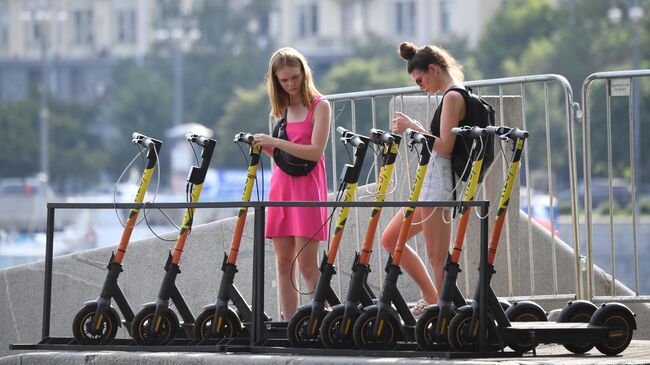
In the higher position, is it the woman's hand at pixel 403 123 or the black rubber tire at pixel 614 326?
the woman's hand at pixel 403 123

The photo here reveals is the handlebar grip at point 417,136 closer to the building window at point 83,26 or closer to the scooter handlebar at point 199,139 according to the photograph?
the scooter handlebar at point 199,139

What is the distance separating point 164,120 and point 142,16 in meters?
25.7

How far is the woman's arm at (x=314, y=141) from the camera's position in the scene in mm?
8156

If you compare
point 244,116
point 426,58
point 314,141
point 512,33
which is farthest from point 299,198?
point 512,33

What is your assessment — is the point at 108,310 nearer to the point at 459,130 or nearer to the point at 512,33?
the point at 459,130

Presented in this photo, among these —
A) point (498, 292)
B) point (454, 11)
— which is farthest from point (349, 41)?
point (498, 292)

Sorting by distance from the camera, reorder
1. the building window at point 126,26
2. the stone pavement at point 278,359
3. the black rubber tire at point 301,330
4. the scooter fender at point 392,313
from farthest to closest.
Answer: the building window at point 126,26 < the black rubber tire at point 301,330 < the scooter fender at point 392,313 < the stone pavement at point 278,359

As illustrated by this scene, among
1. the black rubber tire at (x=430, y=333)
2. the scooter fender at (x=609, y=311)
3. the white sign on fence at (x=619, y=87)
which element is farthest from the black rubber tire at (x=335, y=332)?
the white sign on fence at (x=619, y=87)

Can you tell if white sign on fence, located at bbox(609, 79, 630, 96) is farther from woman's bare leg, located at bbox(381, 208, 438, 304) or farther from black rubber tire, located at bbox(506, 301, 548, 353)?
woman's bare leg, located at bbox(381, 208, 438, 304)

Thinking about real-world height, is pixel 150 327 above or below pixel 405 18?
below

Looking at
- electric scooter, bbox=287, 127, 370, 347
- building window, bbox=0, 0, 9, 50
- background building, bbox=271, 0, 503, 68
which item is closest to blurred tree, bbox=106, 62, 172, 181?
background building, bbox=271, 0, 503, 68

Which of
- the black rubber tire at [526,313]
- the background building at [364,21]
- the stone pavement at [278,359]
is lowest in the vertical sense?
the stone pavement at [278,359]

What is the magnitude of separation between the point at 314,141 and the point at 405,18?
100783 millimetres

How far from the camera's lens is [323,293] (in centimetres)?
782
